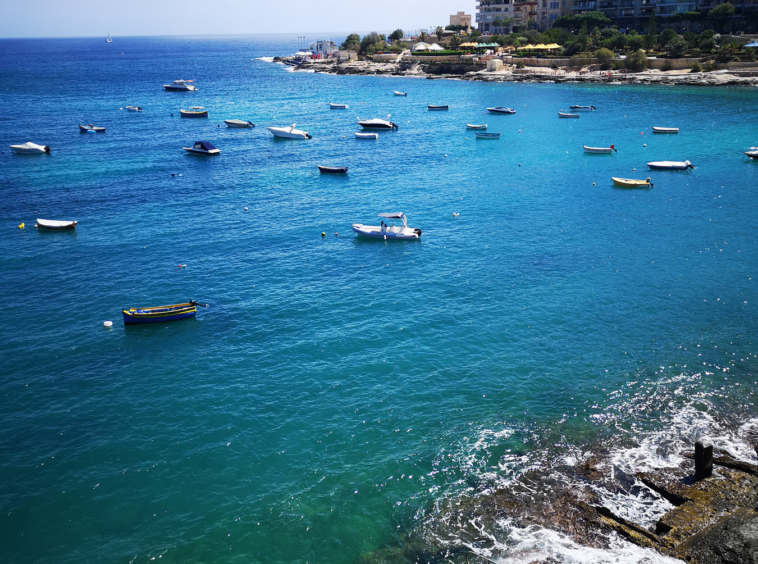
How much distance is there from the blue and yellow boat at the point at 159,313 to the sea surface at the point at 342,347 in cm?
96

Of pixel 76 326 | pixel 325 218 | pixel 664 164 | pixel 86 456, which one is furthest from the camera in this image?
pixel 664 164

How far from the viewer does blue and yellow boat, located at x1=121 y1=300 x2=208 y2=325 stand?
42.3 metres

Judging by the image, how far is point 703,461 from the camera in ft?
88.5

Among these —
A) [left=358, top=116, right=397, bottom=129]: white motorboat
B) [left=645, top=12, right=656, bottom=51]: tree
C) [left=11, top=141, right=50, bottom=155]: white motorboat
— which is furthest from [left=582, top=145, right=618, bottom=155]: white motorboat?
[left=645, top=12, right=656, bottom=51]: tree

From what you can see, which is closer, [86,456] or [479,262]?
[86,456]

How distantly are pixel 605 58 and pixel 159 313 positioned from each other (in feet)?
541

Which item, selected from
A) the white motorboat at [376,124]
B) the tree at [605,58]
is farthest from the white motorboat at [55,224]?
the tree at [605,58]

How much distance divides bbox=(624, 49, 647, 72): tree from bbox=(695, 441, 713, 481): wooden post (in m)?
163

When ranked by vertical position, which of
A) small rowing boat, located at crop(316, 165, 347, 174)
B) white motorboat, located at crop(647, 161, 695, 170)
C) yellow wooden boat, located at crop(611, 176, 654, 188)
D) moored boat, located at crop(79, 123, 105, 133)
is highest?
moored boat, located at crop(79, 123, 105, 133)

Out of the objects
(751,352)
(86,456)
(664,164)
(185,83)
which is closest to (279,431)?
(86,456)

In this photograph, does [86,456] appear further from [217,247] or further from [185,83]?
[185,83]

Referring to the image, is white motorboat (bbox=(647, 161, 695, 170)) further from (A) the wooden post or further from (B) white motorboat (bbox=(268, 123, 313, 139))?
(A) the wooden post

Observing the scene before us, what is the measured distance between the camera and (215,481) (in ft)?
95.8

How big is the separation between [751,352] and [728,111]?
319 feet
